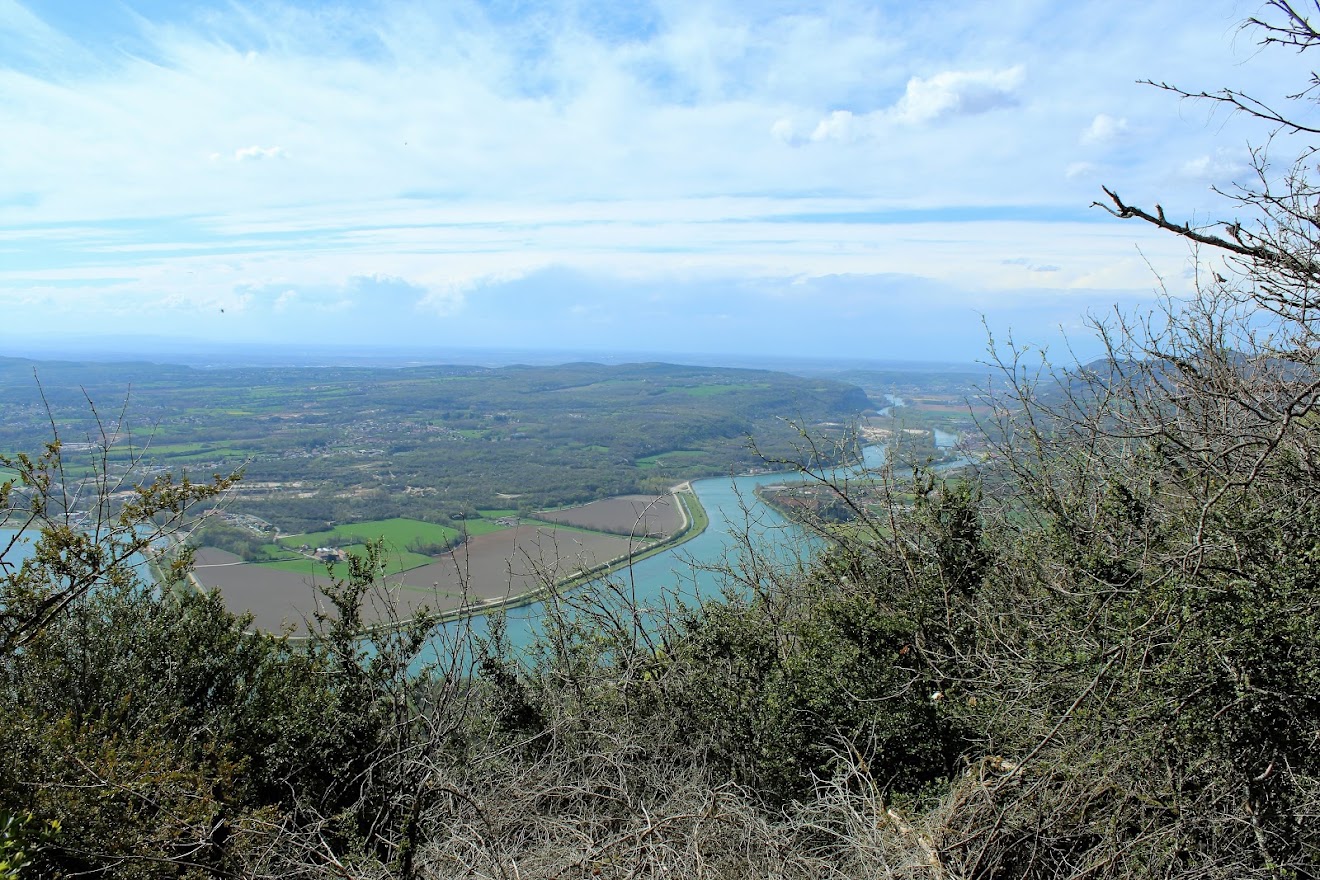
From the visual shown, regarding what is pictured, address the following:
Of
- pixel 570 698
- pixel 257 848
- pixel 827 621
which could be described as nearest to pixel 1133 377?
pixel 827 621

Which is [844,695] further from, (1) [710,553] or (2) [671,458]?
(2) [671,458]

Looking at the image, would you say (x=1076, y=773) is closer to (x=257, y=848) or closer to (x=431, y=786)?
(x=431, y=786)

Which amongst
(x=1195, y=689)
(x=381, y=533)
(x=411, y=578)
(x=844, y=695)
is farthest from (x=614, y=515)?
(x=1195, y=689)

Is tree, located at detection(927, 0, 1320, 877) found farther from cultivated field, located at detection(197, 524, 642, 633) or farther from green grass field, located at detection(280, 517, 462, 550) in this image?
green grass field, located at detection(280, 517, 462, 550)

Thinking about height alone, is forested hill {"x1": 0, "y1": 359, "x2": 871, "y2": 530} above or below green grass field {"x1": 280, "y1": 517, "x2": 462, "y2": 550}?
above

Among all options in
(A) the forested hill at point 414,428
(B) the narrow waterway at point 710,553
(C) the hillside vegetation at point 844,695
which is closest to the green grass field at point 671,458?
(A) the forested hill at point 414,428

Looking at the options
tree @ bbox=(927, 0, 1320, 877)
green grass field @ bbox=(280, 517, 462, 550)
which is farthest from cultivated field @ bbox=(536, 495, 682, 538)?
tree @ bbox=(927, 0, 1320, 877)
